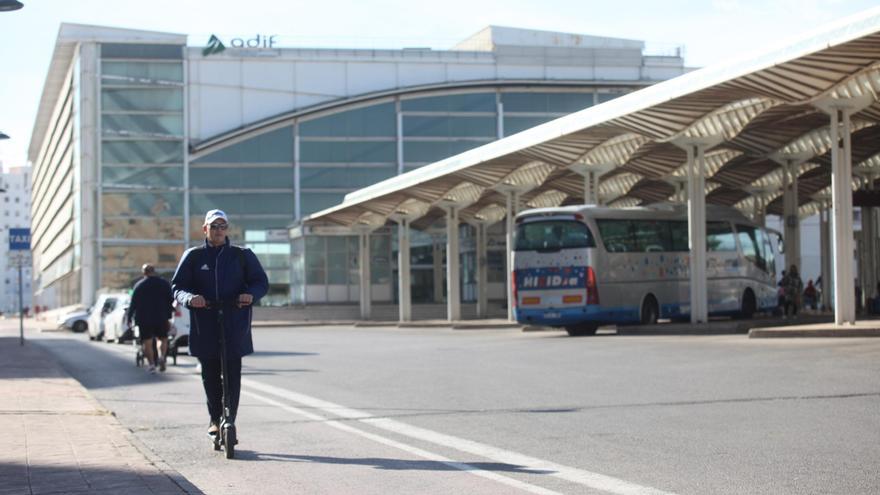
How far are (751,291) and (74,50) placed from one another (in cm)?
4855

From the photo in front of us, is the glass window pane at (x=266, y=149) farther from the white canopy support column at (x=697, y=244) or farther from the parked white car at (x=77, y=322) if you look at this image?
the white canopy support column at (x=697, y=244)

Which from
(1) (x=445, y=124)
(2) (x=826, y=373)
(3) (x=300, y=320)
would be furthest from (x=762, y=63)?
(1) (x=445, y=124)

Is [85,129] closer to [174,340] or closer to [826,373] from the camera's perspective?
[174,340]

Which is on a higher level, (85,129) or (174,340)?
(85,129)

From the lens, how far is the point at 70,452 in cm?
895

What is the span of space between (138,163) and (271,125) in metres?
7.47

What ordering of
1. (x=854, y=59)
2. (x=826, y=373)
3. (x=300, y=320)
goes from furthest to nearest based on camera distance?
1. (x=300, y=320)
2. (x=854, y=59)
3. (x=826, y=373)

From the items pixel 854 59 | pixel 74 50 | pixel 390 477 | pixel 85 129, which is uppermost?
pixel 74 50

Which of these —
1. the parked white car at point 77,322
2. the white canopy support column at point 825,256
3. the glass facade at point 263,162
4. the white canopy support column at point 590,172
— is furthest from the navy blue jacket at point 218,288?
the glass facade at point 263,162

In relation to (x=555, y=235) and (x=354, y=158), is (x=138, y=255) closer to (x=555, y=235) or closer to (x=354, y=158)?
(x=354, y=158)

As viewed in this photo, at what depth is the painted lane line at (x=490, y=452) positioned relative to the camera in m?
7.39

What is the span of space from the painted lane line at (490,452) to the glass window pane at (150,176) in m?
56.0

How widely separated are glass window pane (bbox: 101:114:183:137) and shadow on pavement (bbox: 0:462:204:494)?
204 ft

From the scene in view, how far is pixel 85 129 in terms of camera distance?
68625 mm
